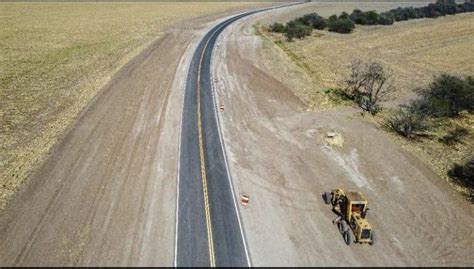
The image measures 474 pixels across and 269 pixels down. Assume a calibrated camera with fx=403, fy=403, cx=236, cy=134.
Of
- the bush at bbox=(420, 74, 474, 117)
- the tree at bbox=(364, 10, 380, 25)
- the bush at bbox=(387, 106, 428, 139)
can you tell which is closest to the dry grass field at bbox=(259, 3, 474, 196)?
the bush at bbox=(387, 106, 428, 139)

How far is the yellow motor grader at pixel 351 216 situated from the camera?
21.3m

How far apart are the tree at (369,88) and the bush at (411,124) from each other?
3.71 m

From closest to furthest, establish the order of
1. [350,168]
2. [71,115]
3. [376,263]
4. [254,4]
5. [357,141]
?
[376,263] → [350,168] → [357,141] → [71,115] → [254,4]

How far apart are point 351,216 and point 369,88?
970 inches

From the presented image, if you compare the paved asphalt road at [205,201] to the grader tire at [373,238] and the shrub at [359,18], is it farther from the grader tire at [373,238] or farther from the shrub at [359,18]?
the shrub at [359,18]

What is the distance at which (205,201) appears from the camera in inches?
942

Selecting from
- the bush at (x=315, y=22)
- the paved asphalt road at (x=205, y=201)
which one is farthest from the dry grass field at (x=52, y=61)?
the bush at (x=315, y=22)

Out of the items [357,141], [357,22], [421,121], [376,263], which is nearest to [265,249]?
[376,263]

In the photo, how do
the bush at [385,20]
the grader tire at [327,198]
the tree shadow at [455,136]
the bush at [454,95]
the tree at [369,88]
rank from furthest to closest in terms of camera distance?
1. the bush at [385,20]
2. the tree at [369,88]
3. the bush at [454,95]
4. the tree shadow at [455,136]
5. the grader tire at [327,198]

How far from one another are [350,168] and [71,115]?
23913 mm

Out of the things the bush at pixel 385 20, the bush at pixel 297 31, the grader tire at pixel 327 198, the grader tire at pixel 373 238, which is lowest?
the grader tire at pixel 373 238

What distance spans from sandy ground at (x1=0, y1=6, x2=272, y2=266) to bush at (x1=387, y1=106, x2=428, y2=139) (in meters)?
19.2

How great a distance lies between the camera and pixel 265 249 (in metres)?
20.7

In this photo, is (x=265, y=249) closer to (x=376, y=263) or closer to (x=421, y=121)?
(x=376, y=263)
